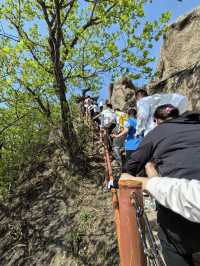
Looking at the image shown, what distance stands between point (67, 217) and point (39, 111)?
4148mm

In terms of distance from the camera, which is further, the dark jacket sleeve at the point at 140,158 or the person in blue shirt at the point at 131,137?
the person in blue shirt at the point at 131,137

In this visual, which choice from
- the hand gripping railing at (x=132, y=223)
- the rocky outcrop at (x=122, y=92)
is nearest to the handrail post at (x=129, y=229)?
the hand gripping railing at (x=132, y=223)

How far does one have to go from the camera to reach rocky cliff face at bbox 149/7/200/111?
8766 millimetres

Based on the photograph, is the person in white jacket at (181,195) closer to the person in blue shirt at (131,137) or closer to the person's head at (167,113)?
the person's head at (167,113)

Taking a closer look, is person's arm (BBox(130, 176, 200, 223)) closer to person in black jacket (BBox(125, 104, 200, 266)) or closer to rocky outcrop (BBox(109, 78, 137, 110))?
person in black jacket (BBox(125, 104, 200, 266))

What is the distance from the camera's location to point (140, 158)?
2104 mm

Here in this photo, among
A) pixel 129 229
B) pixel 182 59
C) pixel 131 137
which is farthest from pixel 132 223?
pixel 182 59

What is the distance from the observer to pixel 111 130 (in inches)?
347

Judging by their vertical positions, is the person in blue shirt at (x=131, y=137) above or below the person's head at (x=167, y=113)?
below

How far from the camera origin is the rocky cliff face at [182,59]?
877cm

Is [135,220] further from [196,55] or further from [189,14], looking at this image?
[189,14]

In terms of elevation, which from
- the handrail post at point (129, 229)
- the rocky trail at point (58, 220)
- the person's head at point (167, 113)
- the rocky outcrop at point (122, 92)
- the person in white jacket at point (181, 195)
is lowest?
the rocky trail at point (58, 220)

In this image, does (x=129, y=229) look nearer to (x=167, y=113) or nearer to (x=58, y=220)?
(x=167, y=113)

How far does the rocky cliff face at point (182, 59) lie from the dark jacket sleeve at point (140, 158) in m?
6.60
